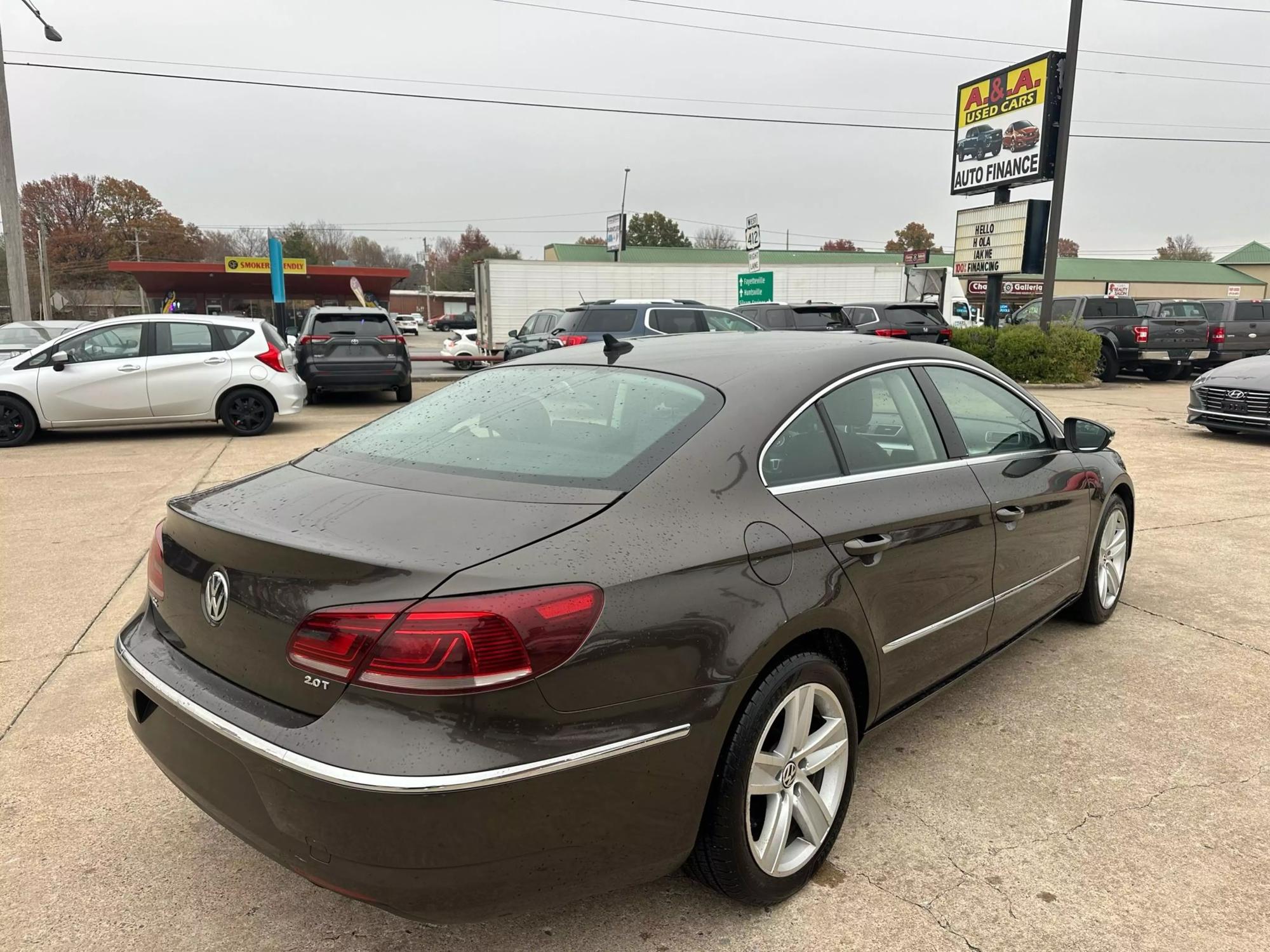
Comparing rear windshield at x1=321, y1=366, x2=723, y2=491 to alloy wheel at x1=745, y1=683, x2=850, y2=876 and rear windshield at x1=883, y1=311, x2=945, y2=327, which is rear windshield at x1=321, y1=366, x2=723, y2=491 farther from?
rear windshield at x1=883, y1=311, x2=945, y2=327

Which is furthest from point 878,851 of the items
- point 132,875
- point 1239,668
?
point 1239,668

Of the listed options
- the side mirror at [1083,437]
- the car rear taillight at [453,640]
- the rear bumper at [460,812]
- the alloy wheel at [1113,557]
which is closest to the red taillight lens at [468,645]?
the car rear taillight at [453,640]

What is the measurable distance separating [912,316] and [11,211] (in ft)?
62.3

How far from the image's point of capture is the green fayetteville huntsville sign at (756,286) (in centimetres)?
2184

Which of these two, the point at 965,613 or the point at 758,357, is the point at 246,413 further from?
the point at 965,613

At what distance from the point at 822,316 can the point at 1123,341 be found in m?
6.97

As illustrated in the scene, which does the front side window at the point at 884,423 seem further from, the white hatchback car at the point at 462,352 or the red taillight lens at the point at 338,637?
the white hatchback car at the point at 462,352

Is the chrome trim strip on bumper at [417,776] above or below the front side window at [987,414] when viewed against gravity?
below

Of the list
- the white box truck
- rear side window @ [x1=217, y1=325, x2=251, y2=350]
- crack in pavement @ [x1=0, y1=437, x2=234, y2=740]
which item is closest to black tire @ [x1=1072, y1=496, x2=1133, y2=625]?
crack in pavement @ [x1=0, y1=437, x2=234, y2=740]

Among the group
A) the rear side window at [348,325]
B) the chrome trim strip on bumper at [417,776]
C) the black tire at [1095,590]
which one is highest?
the rear side window at [348,325]

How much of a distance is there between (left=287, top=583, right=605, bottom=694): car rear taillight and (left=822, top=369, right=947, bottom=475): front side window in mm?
1275

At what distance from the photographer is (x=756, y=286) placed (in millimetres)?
21906

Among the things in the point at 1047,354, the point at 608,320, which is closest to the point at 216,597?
the point at 608,320

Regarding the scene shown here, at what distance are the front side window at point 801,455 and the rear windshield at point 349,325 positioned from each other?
1324cm
